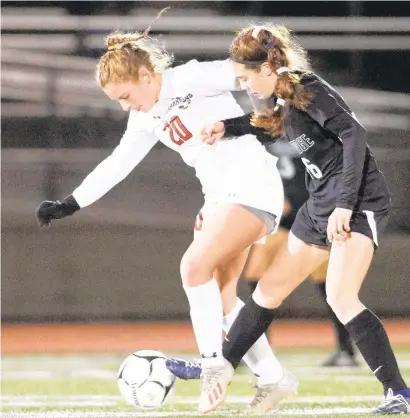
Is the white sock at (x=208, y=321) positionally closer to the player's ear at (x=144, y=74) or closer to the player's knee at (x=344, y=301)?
the player's knee at (x=344, y=301)

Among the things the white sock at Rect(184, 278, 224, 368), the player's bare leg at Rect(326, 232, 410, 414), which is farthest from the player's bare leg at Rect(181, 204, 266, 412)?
the player's bare leg at Rect(326, 232, 410, 414)

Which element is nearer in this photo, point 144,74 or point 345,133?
point 345,133

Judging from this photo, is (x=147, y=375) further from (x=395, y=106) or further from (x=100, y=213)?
(x=395, y=106)

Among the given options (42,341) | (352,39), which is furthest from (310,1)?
(42,341)

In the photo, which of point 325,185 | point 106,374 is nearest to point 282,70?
point 325,185

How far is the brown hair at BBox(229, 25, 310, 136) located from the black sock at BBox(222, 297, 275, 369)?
2.41 ft

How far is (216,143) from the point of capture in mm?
4254

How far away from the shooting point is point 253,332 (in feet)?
13.5

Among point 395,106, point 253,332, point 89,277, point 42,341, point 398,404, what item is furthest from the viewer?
point 395,106

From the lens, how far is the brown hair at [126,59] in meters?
4.11

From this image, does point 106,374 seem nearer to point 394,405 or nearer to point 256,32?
point 394,405

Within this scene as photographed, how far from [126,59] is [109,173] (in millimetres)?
614

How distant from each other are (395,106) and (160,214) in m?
2.65

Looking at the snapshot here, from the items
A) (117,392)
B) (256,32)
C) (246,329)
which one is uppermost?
(256,32)
